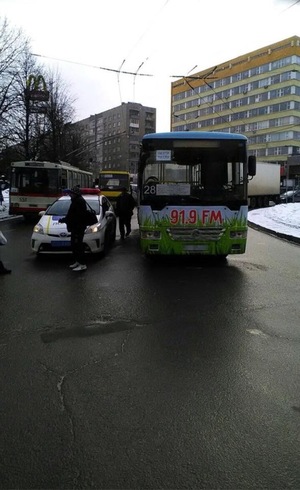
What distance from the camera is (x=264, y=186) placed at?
1543 inches

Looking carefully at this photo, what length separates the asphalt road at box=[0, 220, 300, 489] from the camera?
8.61 feet

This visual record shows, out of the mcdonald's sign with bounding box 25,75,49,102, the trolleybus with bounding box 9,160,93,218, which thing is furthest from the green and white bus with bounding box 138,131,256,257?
the mcdonald's sign with bounding box 25,75,49,102

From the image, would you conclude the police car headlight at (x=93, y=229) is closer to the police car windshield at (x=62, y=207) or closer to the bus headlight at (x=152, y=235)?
the police car windshield at (x=62, y=207)

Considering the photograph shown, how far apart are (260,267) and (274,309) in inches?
138

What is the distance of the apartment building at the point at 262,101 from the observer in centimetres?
8388

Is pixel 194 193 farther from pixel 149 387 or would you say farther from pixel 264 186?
pixel 264 186

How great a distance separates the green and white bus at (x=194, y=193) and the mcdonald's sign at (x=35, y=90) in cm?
2248

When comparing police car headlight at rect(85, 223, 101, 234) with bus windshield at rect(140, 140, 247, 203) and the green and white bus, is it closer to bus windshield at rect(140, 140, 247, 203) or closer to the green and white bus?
the green and white bus

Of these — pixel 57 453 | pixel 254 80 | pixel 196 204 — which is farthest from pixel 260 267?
pixel 254 80

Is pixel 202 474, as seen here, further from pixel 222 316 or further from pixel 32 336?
pixel 222 316

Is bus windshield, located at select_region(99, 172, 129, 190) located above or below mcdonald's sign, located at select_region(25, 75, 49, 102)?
below

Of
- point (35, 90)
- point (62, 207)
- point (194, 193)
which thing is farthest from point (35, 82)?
point (194, 193)

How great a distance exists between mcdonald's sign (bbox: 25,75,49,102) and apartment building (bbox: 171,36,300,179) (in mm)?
52474

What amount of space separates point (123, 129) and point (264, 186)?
8885 cm
